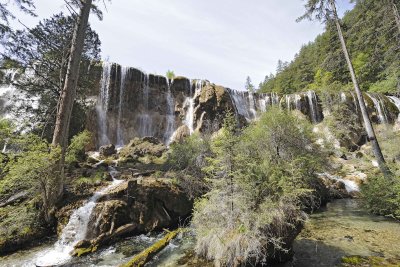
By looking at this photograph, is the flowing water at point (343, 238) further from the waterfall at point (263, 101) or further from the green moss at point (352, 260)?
the waterfall at point (263, 101)

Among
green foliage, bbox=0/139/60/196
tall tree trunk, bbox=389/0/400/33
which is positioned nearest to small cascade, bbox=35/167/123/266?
green foliage, bbox=0/139/60/196

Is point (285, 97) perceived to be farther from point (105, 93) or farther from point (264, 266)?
point (264, 266)

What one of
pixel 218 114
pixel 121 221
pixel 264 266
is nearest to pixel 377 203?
pixel 264 266

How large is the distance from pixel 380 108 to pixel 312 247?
106ft

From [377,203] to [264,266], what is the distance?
8709 mm

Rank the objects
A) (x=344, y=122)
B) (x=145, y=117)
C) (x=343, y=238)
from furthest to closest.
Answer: (x=344, y=122)
(x=145, y=117)
(x=343, y=238)

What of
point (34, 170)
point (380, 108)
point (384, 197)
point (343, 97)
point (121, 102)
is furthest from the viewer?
point (343, 97)

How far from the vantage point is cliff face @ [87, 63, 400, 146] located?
25.7 m

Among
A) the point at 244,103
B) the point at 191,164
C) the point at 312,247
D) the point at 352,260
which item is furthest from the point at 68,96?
the point at 244,103

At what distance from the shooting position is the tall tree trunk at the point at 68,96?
9.36 meters

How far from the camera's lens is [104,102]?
2573cm

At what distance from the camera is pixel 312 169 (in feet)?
45.2

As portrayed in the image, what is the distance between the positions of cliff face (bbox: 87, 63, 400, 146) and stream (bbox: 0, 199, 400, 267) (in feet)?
54.7

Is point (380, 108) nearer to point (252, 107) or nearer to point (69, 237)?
point (252, 107)
